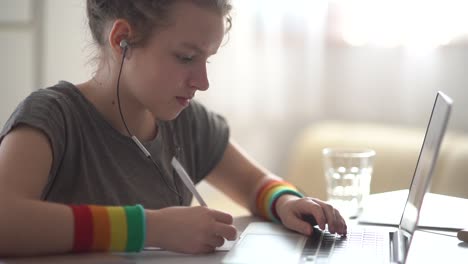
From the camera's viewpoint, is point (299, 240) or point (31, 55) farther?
point (31, 55)

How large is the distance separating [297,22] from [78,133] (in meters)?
1.37

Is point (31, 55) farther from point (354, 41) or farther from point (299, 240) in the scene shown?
point (299, 240)

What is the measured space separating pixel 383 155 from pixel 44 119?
4.37ft

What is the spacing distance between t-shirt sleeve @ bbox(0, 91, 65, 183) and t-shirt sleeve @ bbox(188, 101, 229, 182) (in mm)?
365

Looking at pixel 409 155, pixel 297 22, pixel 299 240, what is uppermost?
pixel 297 22

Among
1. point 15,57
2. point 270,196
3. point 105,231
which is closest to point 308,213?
point 270,196

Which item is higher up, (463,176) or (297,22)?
(297,22)

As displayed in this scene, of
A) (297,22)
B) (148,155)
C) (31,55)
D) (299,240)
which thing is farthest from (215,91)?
(299,240)

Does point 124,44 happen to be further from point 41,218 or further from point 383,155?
point 383,155

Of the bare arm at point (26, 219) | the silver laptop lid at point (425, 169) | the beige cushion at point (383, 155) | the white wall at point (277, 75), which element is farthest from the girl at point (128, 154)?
the white wall at point (277, 75)

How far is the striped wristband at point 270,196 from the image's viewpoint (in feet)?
4.31

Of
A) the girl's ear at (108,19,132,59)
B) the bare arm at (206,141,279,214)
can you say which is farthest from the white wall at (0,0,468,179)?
the girl's ear at (108,19,132,59)

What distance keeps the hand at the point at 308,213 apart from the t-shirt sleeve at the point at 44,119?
39 cm

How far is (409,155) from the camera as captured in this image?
2.15 metres
